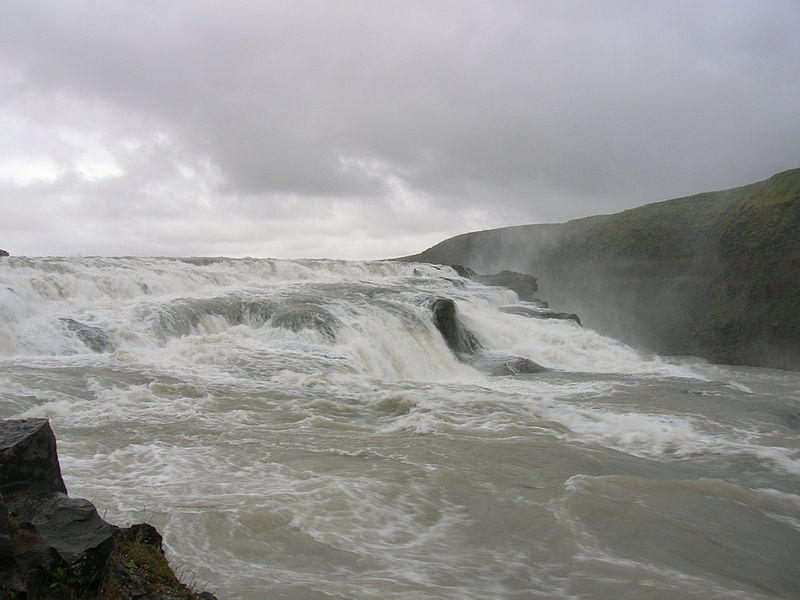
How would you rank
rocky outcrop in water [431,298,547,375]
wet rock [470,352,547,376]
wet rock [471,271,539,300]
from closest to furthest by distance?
wet rock [470,352,547,376] < rocky outcrop in water [431,298,547,375] < wet rock [471,271,539,300]

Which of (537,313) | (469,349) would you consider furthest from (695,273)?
(469,349)

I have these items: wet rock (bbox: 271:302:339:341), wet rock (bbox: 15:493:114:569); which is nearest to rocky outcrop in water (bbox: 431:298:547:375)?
wet rock (bbox: 271:302:339:341)

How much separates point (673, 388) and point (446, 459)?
30.8 ft

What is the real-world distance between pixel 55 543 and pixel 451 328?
17.2 metres

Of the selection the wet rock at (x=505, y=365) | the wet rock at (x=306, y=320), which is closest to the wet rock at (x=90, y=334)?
the wet rock at (x=306, y=320)

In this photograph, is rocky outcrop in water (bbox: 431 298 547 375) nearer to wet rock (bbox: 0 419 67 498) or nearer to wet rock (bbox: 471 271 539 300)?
wet rock (bbox: 0 419 67 498)

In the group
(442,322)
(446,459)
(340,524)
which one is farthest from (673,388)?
(340,524)

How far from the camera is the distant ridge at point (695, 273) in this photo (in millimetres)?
28000

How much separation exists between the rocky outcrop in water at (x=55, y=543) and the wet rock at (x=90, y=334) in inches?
440

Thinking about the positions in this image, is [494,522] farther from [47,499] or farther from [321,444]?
[47,499]

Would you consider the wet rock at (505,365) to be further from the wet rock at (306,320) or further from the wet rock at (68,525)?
the wet rock at (68,525)

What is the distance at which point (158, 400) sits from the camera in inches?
397

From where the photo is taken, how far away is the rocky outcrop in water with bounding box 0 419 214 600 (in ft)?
9.61

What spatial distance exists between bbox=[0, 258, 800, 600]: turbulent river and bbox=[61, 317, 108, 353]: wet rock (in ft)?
0.22
